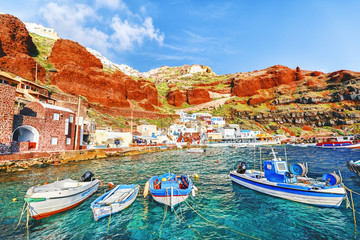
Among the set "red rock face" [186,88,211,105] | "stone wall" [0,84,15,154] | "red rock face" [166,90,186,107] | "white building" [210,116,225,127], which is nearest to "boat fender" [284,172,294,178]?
"stone wall" [0,84,15,154]

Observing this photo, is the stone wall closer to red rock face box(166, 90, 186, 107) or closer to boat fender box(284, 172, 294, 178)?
boat fender box(284, 172, 294, 178)

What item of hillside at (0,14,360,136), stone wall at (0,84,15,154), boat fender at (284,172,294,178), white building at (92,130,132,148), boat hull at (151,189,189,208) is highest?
hillside at (0,14,360,136)

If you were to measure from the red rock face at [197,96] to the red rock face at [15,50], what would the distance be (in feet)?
312

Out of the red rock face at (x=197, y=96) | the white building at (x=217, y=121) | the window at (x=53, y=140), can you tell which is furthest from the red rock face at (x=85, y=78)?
the window at (x=53, y=140)

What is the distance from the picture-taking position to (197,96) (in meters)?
137

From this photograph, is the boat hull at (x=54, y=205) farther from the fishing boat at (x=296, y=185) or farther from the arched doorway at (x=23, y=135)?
the arched doorway at (x=23, y=135)

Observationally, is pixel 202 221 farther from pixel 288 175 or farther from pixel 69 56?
pixel 69 56

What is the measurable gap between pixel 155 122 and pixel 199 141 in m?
25.6

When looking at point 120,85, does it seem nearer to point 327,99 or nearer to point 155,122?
point 155,122

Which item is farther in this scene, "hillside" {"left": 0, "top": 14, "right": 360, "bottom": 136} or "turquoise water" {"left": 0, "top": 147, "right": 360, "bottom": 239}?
"hillside" {"left": 0, "top": 14, "right": 360, "bottom": 136}

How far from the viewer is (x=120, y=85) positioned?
296 feet

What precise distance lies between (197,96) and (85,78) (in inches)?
3341

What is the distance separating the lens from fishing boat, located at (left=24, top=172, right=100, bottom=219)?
9.58 metres

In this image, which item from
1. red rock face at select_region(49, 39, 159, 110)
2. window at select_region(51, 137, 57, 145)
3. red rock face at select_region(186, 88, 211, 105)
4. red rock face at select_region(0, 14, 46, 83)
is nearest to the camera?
window at select_region(51, 137, 57, 145)
